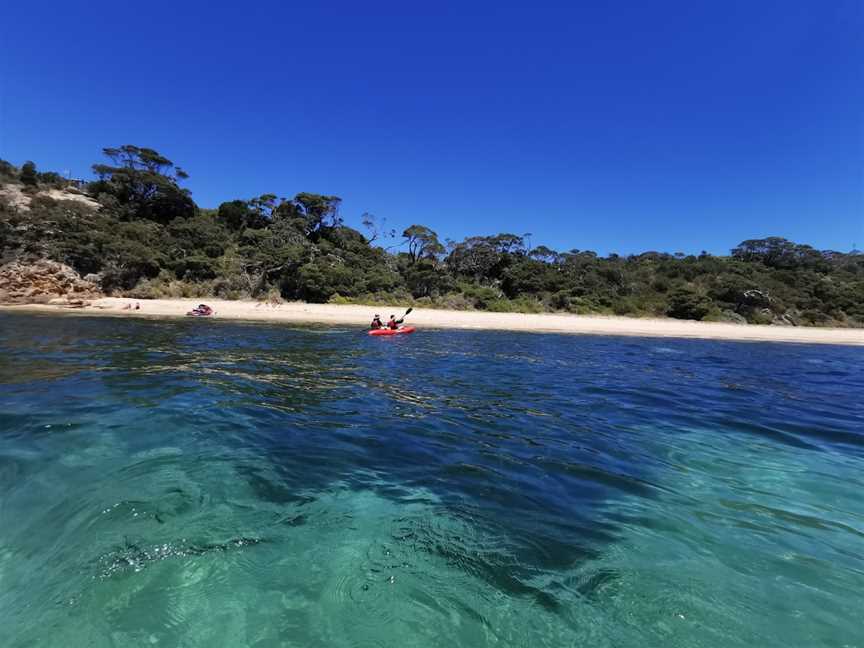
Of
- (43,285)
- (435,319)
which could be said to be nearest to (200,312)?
(43,285)

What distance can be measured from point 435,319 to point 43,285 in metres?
28.0

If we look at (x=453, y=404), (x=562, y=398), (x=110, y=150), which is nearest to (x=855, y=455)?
(x=562, y=398)

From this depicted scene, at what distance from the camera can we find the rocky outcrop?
2941 centimetres

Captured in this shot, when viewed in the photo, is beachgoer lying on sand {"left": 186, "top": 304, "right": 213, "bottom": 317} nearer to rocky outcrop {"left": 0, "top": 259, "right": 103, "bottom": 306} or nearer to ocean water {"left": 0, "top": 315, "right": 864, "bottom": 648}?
rocky outcrop {"left": 0, "top": 259, "right": 103, "bottom": 306}

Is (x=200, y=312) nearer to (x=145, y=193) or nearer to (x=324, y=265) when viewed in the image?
(x=324, y=265)

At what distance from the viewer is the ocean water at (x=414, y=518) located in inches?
111

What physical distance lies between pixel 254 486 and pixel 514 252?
4946 centimetres

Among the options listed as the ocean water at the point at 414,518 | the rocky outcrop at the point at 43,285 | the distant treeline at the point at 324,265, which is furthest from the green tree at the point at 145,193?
the ocean water at the point at 414,518

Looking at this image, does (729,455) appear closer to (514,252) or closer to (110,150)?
(514,252)

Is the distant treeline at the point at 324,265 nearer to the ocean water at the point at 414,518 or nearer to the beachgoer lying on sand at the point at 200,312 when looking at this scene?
the beachgoer lying on sand at the point at 200,312

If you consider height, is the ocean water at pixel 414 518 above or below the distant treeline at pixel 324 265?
below

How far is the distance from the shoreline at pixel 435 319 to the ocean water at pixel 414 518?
766 inches

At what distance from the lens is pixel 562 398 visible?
9.84m

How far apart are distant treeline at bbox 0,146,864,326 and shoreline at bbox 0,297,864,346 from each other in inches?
179
